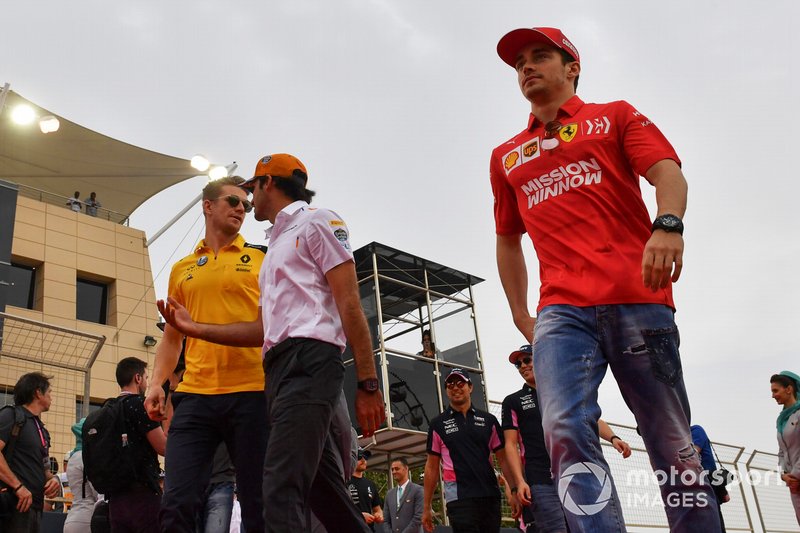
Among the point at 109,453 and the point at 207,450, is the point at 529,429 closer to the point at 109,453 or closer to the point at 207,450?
the point at 109,453

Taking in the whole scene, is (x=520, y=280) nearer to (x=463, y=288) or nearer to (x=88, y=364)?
(x=88, y=364)

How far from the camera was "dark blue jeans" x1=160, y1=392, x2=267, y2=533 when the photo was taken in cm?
367

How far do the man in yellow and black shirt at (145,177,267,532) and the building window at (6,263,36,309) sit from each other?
17769mm

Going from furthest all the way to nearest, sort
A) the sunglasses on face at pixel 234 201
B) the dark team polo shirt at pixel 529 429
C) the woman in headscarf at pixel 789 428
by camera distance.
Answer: the woman in headscarf at pixel 789 428
the dark team polo shirt at pixel 529 429
the sunglasses on face at pixel 234 201

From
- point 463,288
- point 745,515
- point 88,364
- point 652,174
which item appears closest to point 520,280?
point 652,174

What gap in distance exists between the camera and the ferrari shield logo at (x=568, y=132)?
3.11m

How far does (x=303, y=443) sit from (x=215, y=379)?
1251 millimetres

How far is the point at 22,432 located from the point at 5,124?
1732 cm

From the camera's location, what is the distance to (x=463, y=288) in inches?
762

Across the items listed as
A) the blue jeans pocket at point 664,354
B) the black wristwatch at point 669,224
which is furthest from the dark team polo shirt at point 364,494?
the black wristwatch at point 669,224

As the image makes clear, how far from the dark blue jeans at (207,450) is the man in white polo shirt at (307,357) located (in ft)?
1.41

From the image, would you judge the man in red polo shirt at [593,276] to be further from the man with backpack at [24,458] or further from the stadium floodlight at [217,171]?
the stadium floodlight at [217,171]

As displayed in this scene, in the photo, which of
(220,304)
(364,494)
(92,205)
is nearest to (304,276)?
(220,304)

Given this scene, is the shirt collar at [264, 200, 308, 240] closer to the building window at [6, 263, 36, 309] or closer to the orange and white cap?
the orange and white cap
